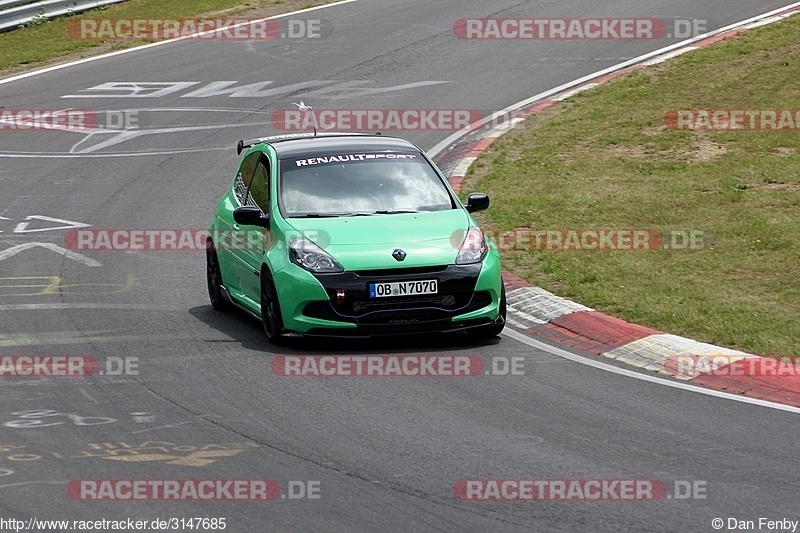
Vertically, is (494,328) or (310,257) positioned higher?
(310,257)

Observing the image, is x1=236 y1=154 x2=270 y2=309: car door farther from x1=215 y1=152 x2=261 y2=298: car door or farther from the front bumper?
the front bumper

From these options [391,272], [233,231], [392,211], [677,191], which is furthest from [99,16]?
[391,272]

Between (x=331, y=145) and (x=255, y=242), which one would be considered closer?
(x=255, y=242)

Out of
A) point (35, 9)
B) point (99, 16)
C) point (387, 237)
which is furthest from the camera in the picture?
point (99, 16)

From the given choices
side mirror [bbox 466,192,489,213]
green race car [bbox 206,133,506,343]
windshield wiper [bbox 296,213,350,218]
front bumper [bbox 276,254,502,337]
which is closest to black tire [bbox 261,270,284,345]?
green race car [bbox 206,133,506,343]

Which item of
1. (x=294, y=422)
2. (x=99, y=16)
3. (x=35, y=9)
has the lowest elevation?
(x=294, y=422)

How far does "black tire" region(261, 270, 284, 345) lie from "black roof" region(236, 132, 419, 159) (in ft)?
4.96

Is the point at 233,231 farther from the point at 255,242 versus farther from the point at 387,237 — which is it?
the point at 387,237

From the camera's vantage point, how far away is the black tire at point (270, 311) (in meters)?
10.9

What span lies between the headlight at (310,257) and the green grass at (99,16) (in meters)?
17.0

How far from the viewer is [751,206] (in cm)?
1515

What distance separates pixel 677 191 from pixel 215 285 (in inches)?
252

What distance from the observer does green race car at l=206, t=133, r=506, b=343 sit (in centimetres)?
1060

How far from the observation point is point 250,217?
11422mm
